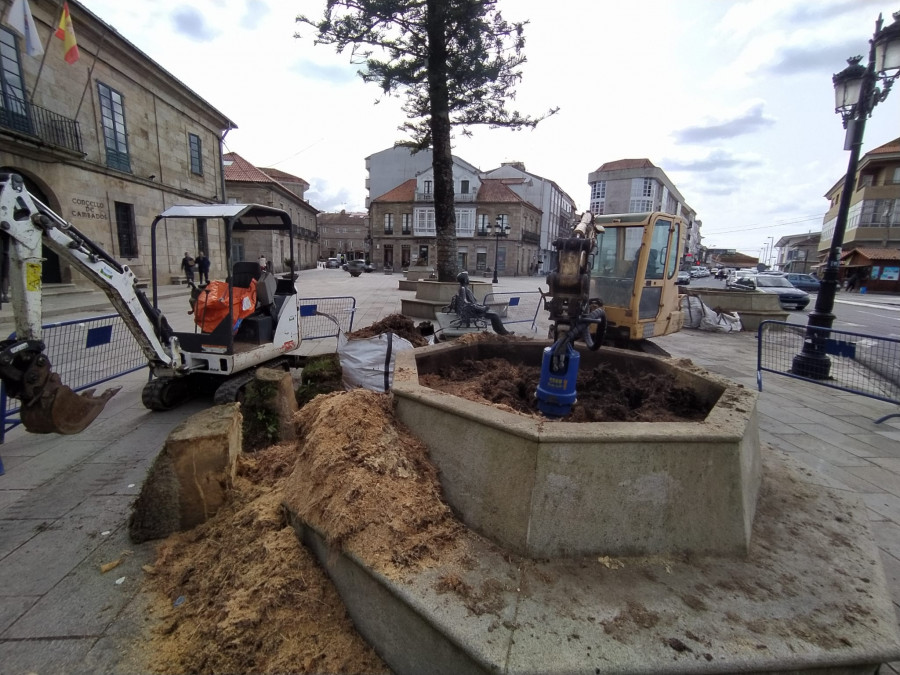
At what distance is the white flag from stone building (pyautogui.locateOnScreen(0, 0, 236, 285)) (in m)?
2.12

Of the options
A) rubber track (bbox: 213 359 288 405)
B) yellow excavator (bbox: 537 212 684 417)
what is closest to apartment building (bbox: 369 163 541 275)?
yellow excavator (bbox: 537 212 684 417)

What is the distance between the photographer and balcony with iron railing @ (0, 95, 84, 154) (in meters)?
12.4

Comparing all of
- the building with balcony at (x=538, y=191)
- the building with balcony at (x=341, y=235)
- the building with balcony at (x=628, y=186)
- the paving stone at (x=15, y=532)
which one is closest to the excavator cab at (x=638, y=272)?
the paving stone at (x=15, y=532)

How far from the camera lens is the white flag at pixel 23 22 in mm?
9938

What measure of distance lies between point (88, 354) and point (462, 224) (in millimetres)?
44059

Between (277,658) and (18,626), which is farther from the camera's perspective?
(18,626)

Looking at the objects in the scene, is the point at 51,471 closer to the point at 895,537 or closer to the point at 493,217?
the point at 895,537

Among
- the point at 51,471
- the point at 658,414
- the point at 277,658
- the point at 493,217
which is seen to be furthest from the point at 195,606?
the point at 493,217

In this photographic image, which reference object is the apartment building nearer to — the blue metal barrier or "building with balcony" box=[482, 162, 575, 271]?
"building with balcony" box=[482, 162, 575, 271]

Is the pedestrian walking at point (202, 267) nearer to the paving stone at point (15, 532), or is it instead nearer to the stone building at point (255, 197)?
the stone building at point (255, 197)

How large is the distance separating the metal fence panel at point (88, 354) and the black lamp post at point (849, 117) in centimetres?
908

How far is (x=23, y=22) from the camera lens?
10.1m

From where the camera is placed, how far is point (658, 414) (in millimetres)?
2955

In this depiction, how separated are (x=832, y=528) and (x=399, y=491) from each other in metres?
2.35
